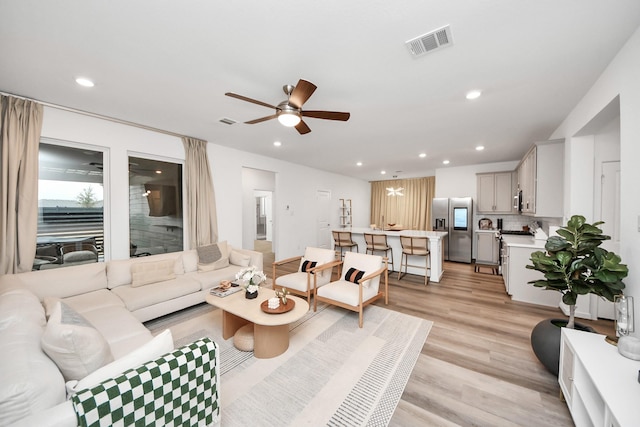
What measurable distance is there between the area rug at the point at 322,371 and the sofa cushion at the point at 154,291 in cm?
33

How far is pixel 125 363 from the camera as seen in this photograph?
3.96 ft

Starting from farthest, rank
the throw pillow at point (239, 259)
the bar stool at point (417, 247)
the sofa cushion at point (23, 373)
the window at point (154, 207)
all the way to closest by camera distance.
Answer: the bar stool at point (417, 247) → the throw pillow at point (239, 259) → the window at point (154, 207) → the sofa cushion at point (23, 373)

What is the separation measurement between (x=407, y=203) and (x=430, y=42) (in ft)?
24.7

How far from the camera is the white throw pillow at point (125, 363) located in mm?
1146

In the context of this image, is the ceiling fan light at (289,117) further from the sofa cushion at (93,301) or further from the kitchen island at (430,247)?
the kitchen island at (430,247)

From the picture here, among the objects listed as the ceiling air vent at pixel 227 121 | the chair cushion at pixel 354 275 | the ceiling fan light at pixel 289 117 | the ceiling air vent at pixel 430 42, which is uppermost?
the ceiling air vent at pixel 227 121

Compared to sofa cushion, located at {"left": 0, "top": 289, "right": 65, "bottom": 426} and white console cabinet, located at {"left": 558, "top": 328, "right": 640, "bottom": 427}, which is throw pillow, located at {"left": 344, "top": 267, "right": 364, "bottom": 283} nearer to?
white console cabinet, located at {"left": 558, "top": 328, "right": 640, "bottom": 427}

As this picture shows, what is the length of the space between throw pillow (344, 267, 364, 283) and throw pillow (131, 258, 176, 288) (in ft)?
8.15

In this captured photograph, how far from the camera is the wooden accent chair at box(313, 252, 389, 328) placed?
2.99 meters

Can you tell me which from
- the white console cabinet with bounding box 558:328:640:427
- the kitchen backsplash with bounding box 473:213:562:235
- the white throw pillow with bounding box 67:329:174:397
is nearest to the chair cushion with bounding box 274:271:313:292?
the white throw pillow with bounding box 67:329:174:397

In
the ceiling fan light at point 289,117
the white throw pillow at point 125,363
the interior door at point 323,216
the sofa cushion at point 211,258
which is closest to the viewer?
the white throw pillow at point 125,363

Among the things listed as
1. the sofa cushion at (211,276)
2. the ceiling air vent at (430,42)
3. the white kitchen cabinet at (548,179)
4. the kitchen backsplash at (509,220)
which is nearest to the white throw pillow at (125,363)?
the sofa cushion at (211,276)

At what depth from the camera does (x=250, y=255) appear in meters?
4.21

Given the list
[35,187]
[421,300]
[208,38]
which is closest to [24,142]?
[35,187]
